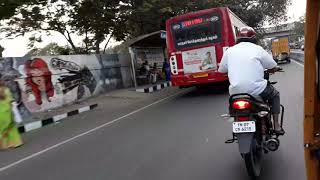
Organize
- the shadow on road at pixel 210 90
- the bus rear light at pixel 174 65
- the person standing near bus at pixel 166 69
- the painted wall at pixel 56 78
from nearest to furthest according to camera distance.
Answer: the painted wall at pixel 56 78, the bus rear light at pixel 174 65, the shadow on road at pixel 210 90, the person standing near bus at pixel 166 69

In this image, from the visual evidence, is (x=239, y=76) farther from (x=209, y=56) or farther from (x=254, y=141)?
(x=209, y=56)

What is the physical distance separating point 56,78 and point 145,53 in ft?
33.8

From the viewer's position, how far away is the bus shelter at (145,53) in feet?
80.0

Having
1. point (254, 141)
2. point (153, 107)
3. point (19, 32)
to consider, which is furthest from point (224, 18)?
point (19, 32)

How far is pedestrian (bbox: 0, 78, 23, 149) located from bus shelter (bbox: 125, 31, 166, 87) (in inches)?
547

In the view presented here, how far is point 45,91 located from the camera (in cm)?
1647

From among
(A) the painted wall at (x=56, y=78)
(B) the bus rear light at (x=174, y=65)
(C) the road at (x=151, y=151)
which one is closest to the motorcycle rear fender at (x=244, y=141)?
(C) the road at (x=151, y=151)

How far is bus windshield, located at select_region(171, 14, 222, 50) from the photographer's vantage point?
1628 centimetres

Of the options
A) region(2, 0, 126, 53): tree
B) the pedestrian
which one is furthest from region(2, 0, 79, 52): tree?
the pedestrian

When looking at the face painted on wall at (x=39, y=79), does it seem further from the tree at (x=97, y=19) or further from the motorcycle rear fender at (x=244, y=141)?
the motorcycle rear fender at (x=244, y=141)

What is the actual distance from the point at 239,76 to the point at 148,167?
1822mm

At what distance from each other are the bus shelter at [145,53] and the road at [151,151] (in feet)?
39.6

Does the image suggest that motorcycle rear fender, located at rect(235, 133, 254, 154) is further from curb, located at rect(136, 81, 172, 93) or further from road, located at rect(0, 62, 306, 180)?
curb, located at rect(136, 81, 172, 93)

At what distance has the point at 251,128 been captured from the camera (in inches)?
202
